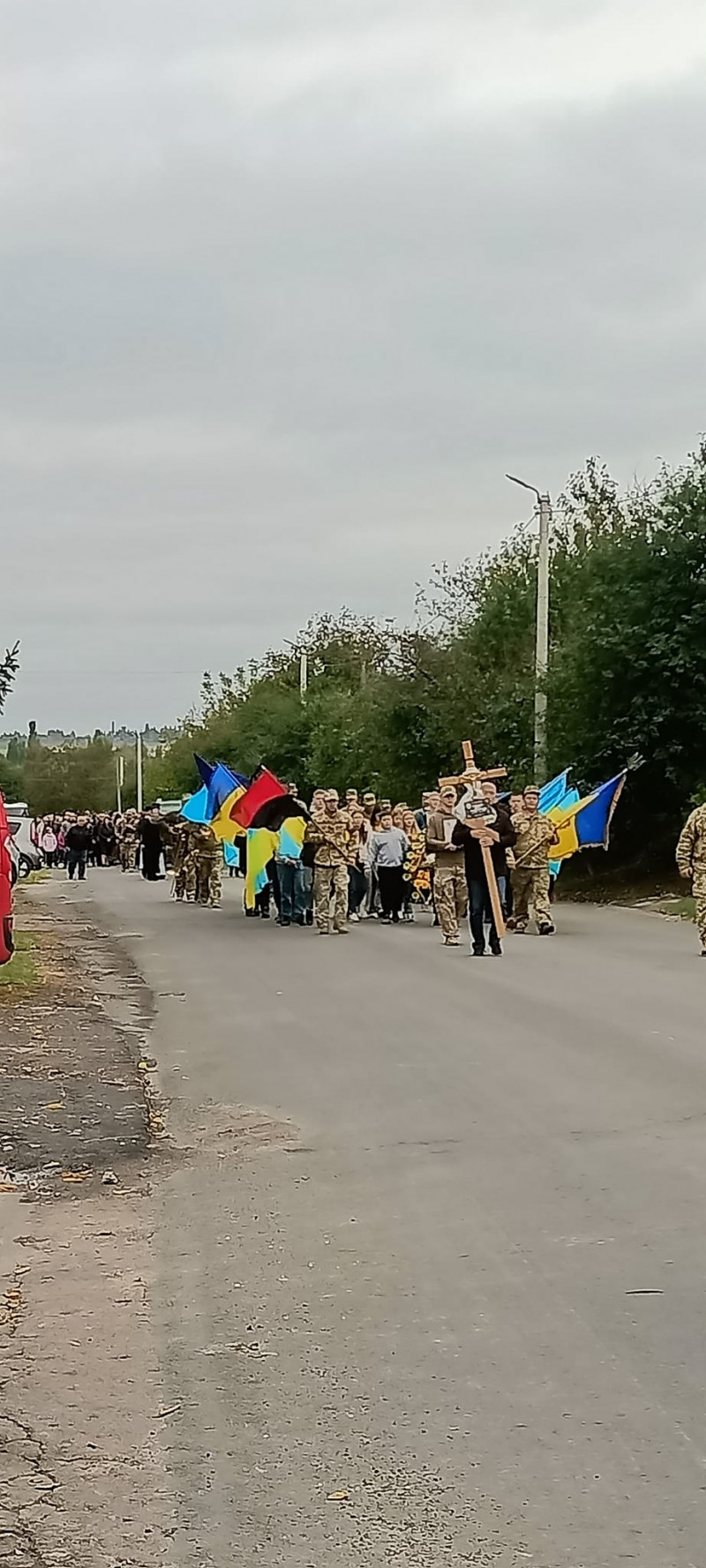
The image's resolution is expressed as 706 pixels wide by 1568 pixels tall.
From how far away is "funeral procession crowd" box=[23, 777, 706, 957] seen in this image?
66.4 feet

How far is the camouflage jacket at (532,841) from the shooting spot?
23.1 meters

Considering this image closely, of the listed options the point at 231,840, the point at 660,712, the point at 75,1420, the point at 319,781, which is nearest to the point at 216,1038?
the point at 75,1420

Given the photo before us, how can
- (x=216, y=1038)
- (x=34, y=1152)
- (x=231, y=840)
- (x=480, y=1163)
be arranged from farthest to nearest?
(x=231, y=840) → (x=216, y=1038) → (x=34, y=1152) → (x=480, y=1163)

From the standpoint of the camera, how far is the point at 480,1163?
28.6 feet

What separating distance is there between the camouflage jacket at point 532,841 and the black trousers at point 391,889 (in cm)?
310

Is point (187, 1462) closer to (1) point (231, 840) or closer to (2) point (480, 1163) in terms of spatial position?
(2) point (480, 1163)

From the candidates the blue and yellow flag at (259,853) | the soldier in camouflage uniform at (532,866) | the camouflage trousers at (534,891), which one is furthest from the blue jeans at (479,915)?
the blue and yellow flag at (259,853)

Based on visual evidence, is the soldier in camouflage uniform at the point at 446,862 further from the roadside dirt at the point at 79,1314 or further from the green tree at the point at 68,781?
the green tree at the point at 68,781

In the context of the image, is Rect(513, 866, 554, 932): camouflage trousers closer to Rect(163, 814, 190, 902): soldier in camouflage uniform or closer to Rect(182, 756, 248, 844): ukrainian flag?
Rect(182, 756, 248, 844): ukrainian flag

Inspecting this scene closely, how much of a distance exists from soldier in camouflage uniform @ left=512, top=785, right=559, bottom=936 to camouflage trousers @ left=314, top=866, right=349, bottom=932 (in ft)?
7.53

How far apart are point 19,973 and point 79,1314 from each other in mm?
12107

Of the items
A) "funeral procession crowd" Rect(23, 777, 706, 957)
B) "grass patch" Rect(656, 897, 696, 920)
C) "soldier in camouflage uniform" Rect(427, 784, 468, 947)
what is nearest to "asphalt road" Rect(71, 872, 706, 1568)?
"funeral procession crowd" Rect(23, 777, 706, 957)

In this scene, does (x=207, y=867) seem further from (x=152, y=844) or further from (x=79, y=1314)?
(x=79, y=1314)

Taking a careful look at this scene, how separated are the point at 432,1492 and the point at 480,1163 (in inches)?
156
